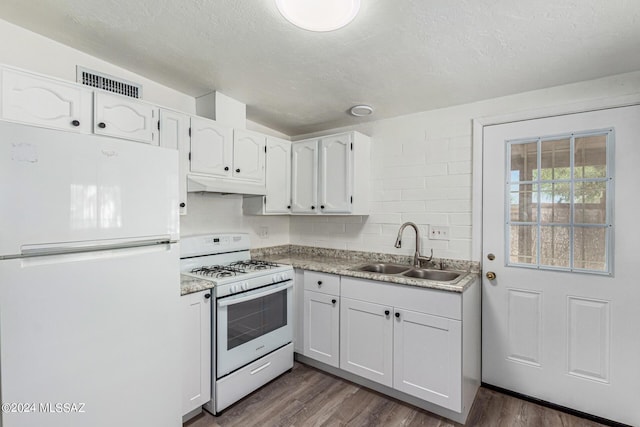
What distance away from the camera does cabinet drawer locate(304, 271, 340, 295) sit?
2.52 m

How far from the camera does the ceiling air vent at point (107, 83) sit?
1.95 metres

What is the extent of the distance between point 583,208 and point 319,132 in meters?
2.34

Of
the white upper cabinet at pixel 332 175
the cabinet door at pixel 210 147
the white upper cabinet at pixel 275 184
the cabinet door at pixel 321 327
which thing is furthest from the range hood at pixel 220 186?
the cabinet door at pixel 321 327

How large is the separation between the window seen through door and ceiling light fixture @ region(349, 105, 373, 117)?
1109mm

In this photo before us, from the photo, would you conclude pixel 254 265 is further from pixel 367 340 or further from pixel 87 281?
pixel 87 281

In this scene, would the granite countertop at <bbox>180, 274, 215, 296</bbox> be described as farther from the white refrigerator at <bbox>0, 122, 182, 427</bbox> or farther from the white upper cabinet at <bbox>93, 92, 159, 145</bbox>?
the white upper cabinet at <bbox>93, 92, 159, 145</bbox>

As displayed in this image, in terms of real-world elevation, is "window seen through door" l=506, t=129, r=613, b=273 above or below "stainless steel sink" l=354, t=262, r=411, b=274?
above

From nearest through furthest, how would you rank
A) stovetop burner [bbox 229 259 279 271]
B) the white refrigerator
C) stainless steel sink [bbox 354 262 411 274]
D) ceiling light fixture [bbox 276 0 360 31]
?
the white refrigerator < ceiling light fixture [bbox 276 0 360 31] < stovetop burner [bbox 229 259 279 271] < stainless steel sink [bbox 354 262 411 274]

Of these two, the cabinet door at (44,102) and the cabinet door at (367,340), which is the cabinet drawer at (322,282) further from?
the cabinet door at (44,102)

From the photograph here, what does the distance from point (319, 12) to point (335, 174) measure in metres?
1.60

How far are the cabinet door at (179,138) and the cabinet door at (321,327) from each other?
1.27m

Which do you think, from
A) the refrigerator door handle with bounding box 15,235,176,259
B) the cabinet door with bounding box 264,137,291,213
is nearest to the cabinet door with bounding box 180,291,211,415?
the refrigerator door handle with bounding box 15,235,176,259

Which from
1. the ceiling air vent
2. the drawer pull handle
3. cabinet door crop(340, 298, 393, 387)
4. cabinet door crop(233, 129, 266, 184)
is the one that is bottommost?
the drawer pull handle

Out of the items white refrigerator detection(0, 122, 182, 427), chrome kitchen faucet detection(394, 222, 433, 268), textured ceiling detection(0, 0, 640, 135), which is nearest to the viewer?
white refrigerator detection(0, 122, 182, 427)
